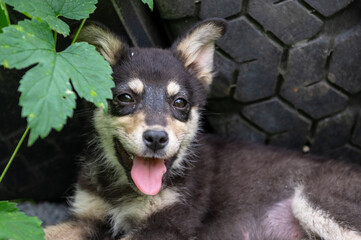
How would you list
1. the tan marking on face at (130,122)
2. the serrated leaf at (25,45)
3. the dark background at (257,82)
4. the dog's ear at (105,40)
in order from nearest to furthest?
the serrated leaf at (25,45) → the tan marking on face at (130,122) → the dog's ear at (105,40) → the dark background at (257,82)

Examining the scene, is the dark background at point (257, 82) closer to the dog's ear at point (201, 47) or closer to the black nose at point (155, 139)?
the dog's ear at point (201, 47)

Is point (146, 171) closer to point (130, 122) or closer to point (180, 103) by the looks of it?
point (130, 122)

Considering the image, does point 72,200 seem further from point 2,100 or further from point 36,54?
point 36,54

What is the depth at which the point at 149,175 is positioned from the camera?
11.1 feet

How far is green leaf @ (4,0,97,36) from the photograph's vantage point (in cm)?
277

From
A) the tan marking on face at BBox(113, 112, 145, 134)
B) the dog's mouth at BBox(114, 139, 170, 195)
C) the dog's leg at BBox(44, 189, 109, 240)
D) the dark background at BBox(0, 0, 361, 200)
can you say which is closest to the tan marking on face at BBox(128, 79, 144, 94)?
the tan marking on face at BBox(113, 112, 145, 134)

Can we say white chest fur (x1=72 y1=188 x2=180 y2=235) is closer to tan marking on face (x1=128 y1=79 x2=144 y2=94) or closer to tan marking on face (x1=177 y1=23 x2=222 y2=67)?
tan marking on face (x1=128 y1=79 x2=144 y2=94)

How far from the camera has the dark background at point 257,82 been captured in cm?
390

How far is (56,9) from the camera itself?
9.62ft

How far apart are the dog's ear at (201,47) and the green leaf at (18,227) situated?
5.68ft

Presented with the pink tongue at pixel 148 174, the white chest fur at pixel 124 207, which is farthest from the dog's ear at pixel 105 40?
the white chest fur at pixel 124 207

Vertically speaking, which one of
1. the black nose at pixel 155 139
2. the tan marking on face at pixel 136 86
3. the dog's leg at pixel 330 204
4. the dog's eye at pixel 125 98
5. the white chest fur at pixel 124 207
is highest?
the tan marking on face at pixel 136 86

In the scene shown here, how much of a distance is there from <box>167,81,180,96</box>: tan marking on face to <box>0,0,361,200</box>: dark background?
0.69m

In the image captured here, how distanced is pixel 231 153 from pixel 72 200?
1.35 metres
